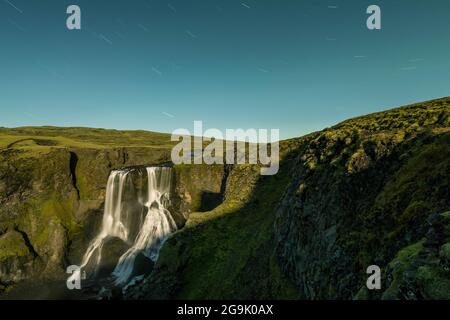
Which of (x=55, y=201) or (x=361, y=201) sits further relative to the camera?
(x=55, y=201)

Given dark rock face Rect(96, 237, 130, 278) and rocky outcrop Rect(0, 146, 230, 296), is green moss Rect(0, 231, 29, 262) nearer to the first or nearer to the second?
rocky outcrop Rect(0, 146, 230, 296)

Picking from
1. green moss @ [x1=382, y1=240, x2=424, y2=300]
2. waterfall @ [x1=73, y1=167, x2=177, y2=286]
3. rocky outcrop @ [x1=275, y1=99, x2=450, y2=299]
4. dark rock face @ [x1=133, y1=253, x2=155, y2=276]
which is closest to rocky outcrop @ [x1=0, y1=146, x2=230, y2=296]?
waterfall @ [x1=73, y1=167, x2=177, y2=286]

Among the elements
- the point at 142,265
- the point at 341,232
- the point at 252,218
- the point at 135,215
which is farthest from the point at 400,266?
the point at 135,215

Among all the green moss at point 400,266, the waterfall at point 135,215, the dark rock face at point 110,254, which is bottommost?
the dark rock face at point 110,254

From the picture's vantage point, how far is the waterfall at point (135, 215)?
64.0m

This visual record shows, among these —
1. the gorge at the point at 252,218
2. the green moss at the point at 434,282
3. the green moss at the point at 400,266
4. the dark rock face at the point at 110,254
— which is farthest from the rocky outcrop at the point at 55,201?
the green moss at the point at 434,282

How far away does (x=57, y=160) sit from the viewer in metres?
81.2

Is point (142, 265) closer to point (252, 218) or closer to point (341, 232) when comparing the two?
point (252, 218)

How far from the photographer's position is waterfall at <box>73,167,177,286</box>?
6400 cm

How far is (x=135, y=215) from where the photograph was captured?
6906 centimetres

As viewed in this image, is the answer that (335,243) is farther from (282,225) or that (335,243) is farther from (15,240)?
(15,240)

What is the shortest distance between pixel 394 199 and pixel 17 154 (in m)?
91.0

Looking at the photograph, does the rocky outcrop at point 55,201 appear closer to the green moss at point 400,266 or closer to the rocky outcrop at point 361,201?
the rocky outcrop at point 361,201

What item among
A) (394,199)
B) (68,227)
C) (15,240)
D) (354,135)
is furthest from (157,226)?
(394,199)
